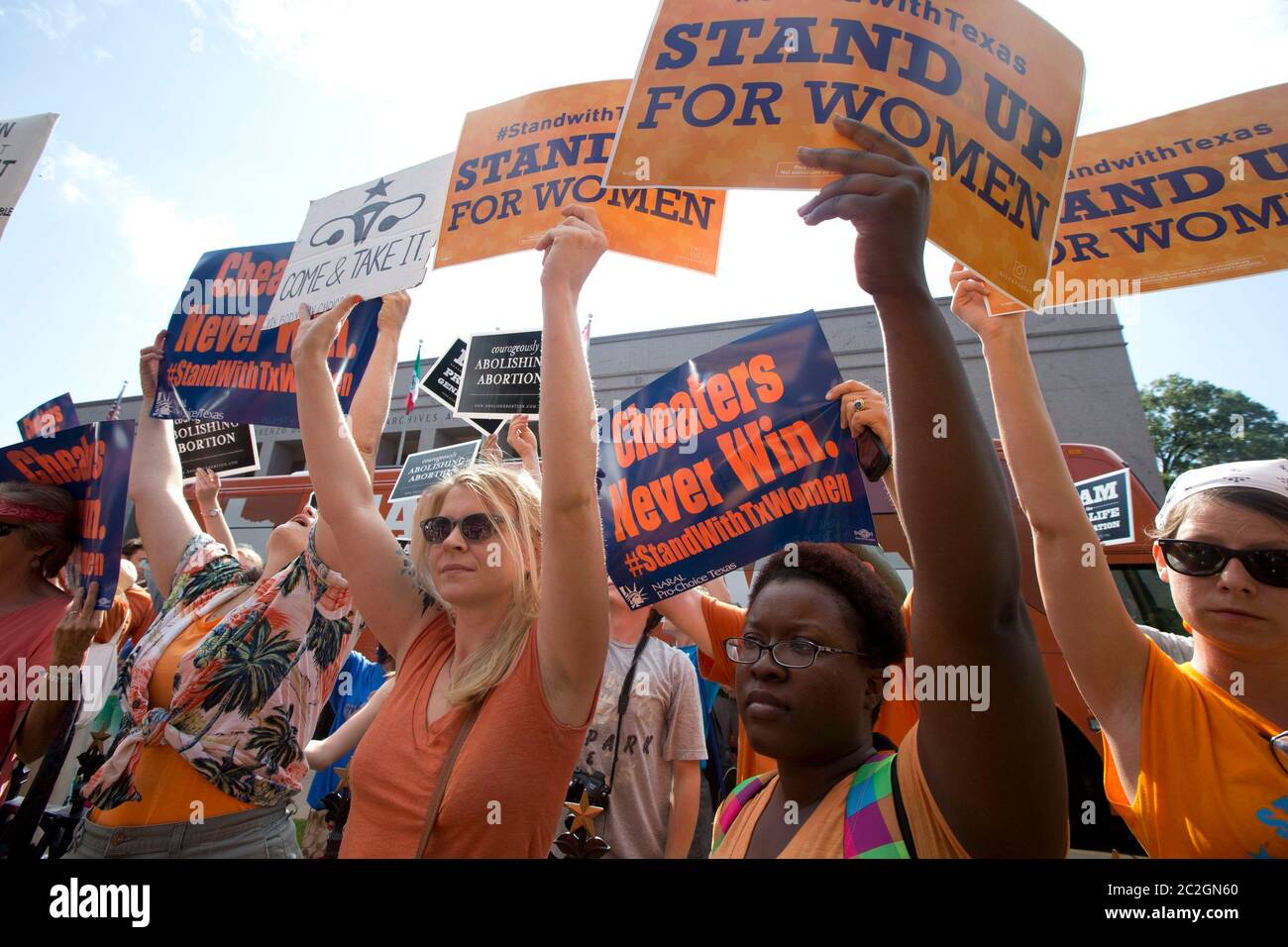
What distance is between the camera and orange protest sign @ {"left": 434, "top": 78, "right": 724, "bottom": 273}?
2908 millimetres

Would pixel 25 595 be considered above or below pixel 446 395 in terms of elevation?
below

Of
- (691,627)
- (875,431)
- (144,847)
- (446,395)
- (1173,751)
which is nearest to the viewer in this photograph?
(1173,751)

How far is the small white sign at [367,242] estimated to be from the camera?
3.01 m

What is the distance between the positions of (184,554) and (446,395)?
2.67 meters

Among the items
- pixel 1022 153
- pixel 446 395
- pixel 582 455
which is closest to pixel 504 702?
pixel 582 455

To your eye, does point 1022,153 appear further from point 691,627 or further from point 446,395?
point 446,395

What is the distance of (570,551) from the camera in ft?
5.09

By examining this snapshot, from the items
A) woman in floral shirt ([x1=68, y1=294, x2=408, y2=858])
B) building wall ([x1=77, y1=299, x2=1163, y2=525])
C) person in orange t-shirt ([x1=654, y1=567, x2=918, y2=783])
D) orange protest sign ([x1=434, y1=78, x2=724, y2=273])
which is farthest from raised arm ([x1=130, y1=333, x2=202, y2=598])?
building wall ([x1=77, y1=299, x2=1163, y2=525])

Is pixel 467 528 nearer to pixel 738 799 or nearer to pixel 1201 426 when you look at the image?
pixel 738 799

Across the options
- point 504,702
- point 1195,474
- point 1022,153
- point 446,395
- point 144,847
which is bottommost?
point 144,847

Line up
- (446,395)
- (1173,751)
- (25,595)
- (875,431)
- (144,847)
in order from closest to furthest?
1. (1173,751)
2. (144,847)
3. (875,431)
4. (25,595)
5. (446,395)

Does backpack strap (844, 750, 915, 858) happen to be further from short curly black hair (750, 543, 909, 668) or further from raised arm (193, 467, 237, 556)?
raised arm (193, 467, 237, 556)

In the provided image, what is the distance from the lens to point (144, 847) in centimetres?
211

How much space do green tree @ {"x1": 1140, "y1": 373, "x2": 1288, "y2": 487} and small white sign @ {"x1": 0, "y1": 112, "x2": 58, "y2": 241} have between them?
3412cm
